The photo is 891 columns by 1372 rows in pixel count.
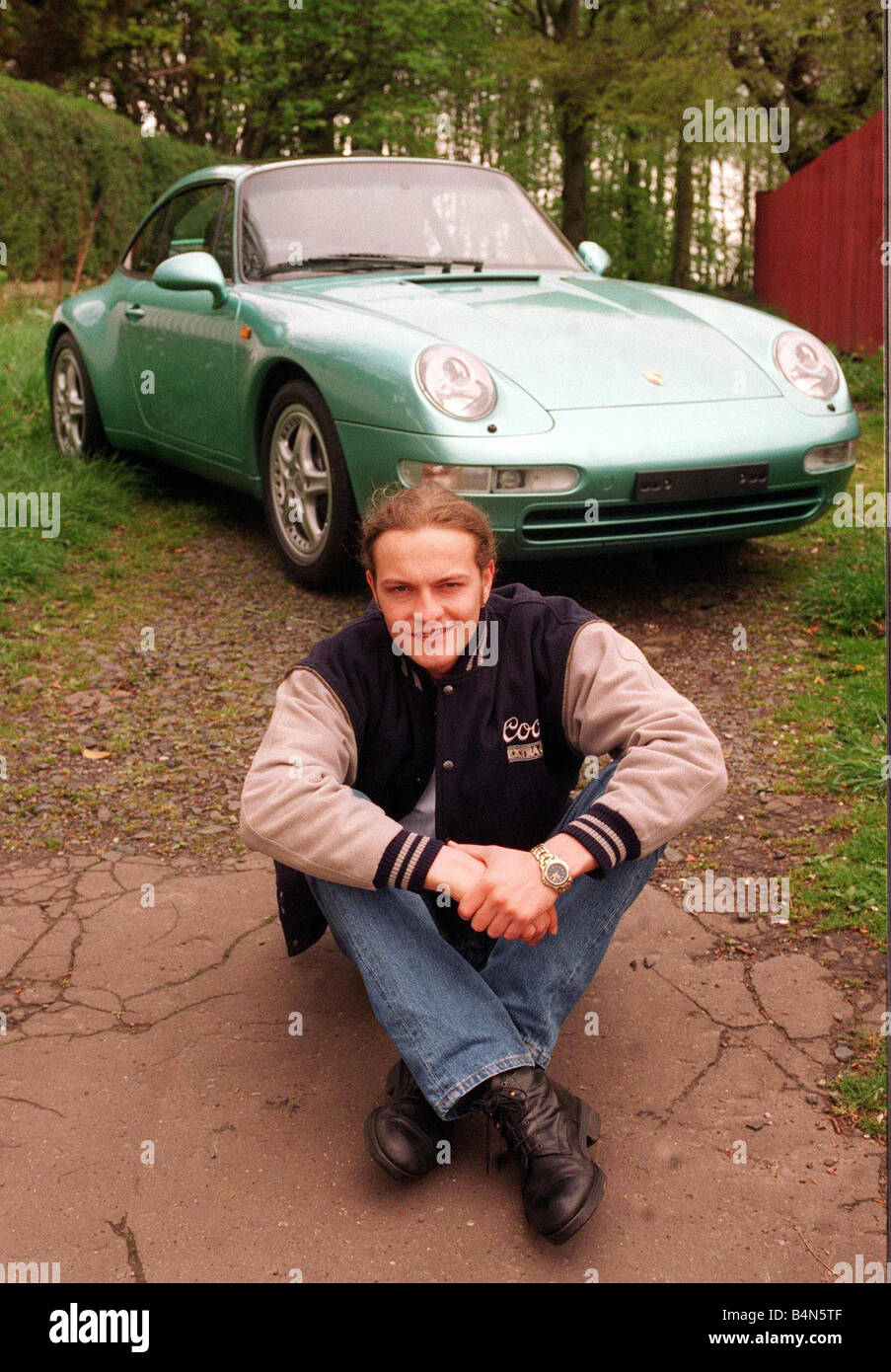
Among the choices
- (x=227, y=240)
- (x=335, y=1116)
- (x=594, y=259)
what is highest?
(x=227, y=240)

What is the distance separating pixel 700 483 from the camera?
4.38 metres

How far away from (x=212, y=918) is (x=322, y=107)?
58.4 feet

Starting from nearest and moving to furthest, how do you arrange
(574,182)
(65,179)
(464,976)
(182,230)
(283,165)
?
1. (464,976)
2. (283,165)
3. (182,230)
4. (65,179)
5. (574,182)

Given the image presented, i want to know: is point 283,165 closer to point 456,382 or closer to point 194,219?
point 194,219

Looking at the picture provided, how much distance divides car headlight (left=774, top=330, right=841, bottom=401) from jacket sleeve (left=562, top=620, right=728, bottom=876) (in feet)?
8.79

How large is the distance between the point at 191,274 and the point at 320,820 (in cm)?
359

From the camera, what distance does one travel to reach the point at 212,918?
3.06 meters

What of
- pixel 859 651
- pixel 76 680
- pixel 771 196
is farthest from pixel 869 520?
pixel 771 196

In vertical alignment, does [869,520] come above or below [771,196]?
below

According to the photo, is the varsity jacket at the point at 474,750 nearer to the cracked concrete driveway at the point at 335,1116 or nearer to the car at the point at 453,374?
the cracked concrete driveway at the point at 335,1116

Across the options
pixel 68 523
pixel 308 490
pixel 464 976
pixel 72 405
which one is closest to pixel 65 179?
pixel 72 405

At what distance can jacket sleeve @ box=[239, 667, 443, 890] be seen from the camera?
7.01ft

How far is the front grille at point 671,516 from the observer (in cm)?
432
